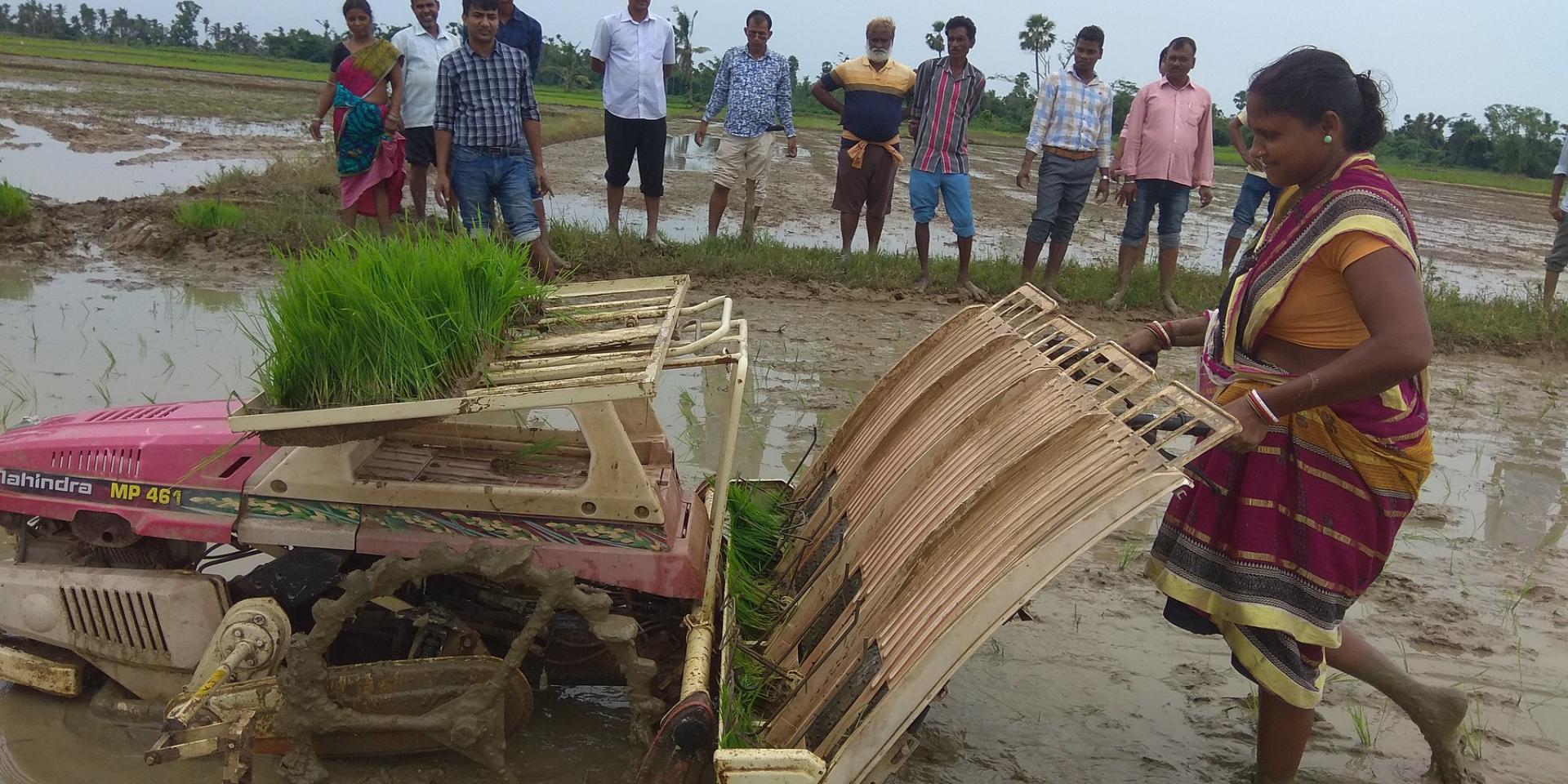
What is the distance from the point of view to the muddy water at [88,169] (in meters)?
11.3

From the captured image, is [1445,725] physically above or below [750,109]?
below

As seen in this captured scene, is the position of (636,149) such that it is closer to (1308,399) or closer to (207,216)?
(207,216)

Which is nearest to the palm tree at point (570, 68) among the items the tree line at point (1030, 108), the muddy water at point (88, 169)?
the tree line at point (1030, 108)

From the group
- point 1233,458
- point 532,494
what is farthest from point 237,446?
point 1233,458

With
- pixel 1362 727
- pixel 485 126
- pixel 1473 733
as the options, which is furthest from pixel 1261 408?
pixel 485 126

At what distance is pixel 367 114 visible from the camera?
7277 mm

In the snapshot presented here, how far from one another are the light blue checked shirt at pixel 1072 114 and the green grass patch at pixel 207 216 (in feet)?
21.4

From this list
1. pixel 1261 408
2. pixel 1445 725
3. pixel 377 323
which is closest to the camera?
pixel 1261 408

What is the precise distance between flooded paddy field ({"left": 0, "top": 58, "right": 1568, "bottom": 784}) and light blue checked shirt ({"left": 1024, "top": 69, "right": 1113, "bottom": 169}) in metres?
1.36

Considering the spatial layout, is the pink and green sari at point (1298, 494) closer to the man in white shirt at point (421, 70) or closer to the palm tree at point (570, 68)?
the man in white shirt at point (421, 70)

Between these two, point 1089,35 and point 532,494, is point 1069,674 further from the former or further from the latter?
point 1089,35

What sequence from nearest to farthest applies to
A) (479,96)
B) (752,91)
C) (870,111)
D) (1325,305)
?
(1325,305) → (479,96) → (870,111) → (752,91)

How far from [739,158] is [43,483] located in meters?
6.97

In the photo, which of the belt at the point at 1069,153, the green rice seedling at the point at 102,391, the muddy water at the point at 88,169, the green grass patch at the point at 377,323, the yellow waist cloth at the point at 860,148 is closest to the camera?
the green grass patch at the point at 377,323
